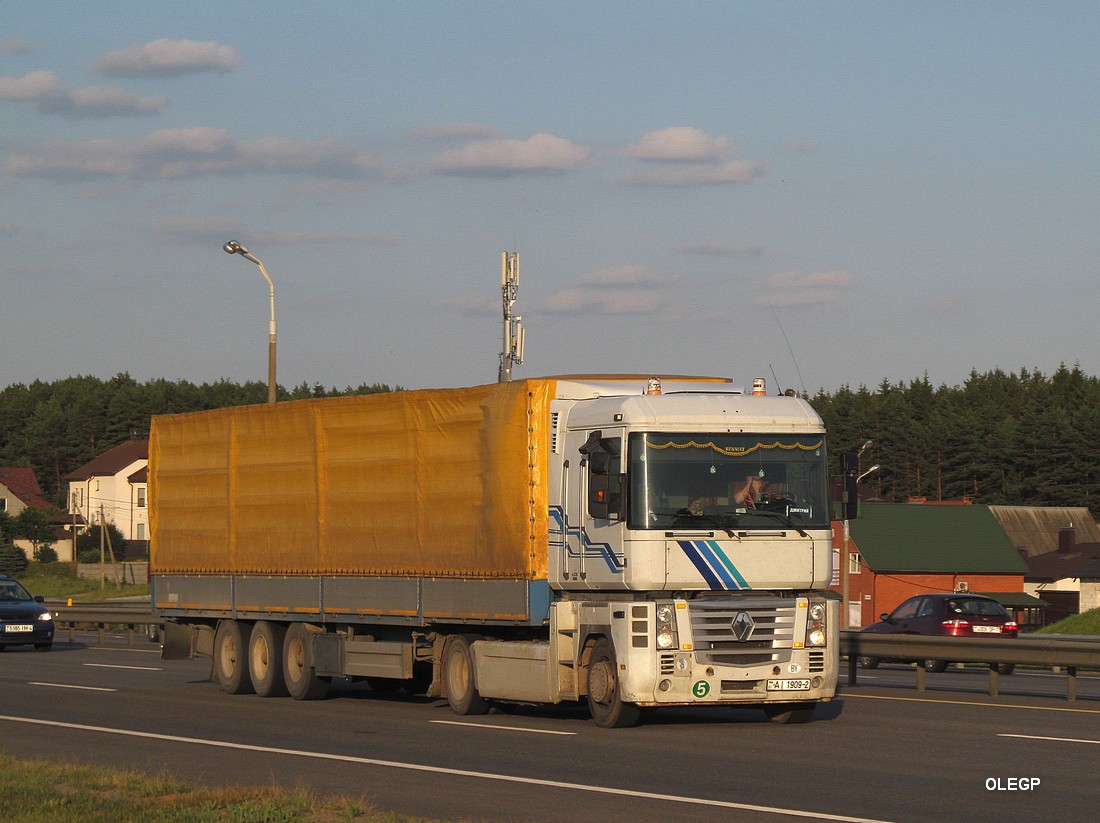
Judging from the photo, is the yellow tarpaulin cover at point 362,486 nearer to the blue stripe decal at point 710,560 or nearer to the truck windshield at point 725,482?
the truck windshield at point 725,482

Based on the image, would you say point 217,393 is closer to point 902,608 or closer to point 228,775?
point 902,608

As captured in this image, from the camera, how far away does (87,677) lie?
26.4 meters

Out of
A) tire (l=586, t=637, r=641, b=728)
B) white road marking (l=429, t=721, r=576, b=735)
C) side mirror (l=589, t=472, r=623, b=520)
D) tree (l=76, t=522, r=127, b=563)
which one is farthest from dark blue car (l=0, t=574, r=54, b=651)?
tree (l=76, t=522, r=127, b=563)

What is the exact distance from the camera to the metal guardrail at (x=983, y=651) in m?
21.0

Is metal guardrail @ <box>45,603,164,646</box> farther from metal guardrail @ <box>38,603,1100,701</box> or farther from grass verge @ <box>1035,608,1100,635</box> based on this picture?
grass verge @ <box>1035,608,1100,635</box>

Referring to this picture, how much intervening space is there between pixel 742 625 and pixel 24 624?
23.2 m

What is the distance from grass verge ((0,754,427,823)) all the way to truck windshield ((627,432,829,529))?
19.0ft

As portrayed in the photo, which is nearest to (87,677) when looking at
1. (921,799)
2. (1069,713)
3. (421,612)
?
(421,612)

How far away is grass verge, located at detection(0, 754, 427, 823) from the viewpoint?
1048cm

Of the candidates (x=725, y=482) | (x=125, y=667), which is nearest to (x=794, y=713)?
(x=725, y=482)

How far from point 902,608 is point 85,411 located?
156 meters

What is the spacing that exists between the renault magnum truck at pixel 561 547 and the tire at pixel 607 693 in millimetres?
29

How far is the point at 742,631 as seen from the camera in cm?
1661

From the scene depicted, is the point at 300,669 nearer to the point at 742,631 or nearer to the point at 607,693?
the point at 607,693
